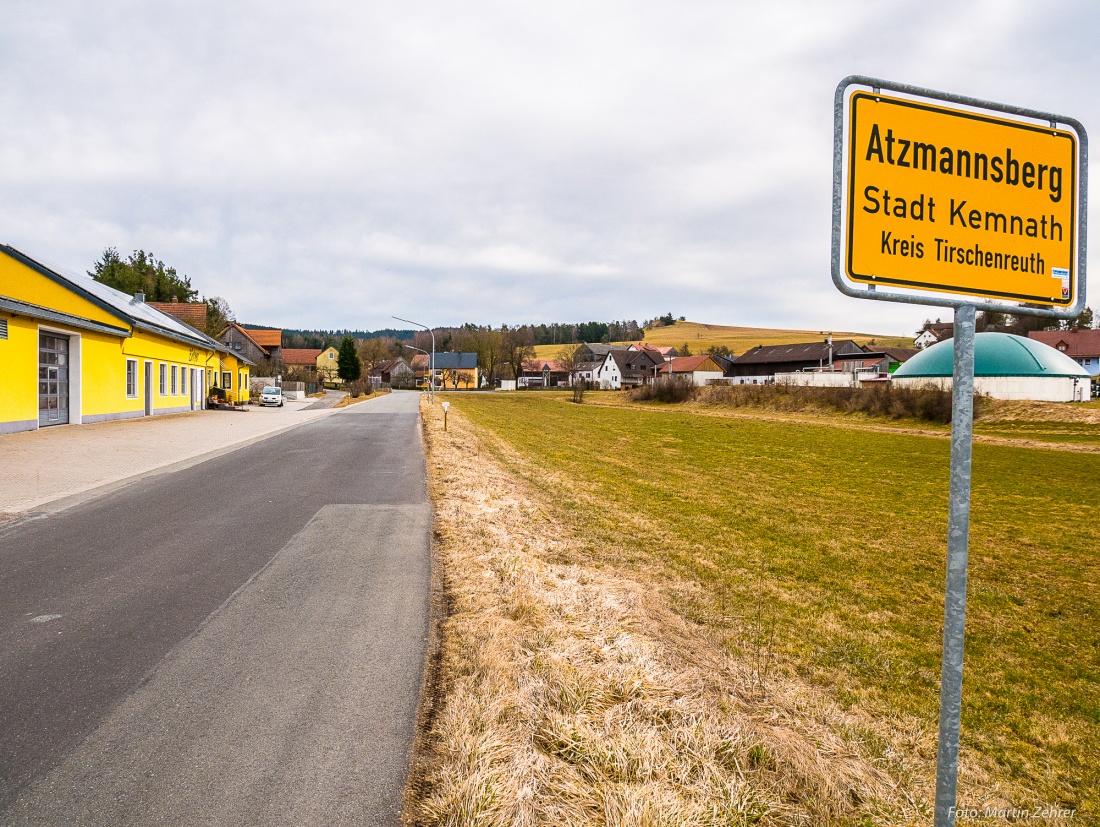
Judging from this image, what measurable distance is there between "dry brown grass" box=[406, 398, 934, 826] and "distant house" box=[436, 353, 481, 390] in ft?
→ 331

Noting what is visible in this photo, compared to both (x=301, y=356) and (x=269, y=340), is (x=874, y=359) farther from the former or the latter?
(x=301, y=356)

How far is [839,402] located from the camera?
126 feet

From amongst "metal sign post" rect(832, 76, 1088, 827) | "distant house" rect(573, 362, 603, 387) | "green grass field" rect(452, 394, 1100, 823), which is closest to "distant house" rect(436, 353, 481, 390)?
"distant house" rect(573, 362, 603, 387)

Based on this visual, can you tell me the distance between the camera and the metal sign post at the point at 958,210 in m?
1.88

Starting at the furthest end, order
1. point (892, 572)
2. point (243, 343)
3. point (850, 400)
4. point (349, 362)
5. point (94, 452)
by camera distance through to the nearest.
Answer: point (349, 362), point (243, 343), point (850, 400), point (94, 452), point (892, 572)

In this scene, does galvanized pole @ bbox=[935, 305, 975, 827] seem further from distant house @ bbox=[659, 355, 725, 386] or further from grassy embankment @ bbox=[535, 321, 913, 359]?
grassy embankment @ bbox=[535, 321, 913, 359]

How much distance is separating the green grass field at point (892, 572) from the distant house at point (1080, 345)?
2479 inches

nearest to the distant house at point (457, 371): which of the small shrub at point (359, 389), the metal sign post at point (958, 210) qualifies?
the small shrub at point (359, 389)

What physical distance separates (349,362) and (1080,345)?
91.1 m

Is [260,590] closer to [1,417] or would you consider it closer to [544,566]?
[544,566]

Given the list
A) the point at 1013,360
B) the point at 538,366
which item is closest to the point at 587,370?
the point at 538,366

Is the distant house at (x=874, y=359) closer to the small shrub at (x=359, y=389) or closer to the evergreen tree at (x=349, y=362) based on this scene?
the small shrub at (x=359, y=389)

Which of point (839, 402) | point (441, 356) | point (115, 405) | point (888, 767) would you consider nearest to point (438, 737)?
point (888, 767)

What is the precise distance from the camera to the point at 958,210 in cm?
197
